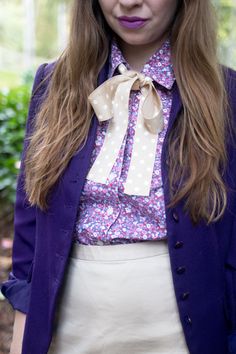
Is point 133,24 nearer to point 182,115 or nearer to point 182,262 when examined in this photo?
point 182,115

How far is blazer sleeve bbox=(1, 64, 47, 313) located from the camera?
1.88 m

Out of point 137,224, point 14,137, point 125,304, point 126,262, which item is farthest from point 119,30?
point 14,137

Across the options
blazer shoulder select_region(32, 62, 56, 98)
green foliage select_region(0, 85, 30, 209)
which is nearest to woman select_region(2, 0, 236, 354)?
blazer shoulder select_region(32, 62, 56, 98)

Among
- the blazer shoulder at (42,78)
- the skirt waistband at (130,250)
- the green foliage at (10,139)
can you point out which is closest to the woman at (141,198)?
the skirt waistband at (130,250)

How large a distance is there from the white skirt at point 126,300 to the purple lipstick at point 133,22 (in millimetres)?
614

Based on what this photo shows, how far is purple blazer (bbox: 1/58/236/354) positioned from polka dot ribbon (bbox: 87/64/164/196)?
0.14ft

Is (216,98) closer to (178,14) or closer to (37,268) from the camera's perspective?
(178,14)

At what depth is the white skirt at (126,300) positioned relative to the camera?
1603mm

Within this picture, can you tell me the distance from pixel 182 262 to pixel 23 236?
586mm

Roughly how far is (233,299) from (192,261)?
200mm

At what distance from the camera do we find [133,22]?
1.60 metres

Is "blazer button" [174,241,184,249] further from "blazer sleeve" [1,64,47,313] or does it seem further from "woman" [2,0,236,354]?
"blazer sleeve" [1,64,47,313]

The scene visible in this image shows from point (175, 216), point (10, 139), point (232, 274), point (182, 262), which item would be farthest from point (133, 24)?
point (10, 139)

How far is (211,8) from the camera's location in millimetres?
1750
